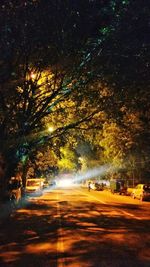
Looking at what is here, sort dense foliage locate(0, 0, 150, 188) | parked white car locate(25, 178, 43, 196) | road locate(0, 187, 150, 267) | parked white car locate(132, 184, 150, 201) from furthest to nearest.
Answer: parked white car locate(25, 178, 43, 196), parked white car locate(132, 184, 150, 201), dense foliage locate(0, 0, 150, 188), road locate(0, 187, 150, 267)

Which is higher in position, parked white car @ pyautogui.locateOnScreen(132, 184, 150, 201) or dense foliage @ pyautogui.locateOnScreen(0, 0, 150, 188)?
dense foliage @ pyautogui.locateOnScreen(0, 0, 150, 188)

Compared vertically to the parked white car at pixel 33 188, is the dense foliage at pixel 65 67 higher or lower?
higher

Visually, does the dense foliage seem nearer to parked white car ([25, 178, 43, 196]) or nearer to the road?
the road

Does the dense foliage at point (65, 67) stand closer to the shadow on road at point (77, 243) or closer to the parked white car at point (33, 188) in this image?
the shadow on road at point (77, 243)

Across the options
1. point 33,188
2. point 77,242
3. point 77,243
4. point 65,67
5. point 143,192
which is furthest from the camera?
point 33,188

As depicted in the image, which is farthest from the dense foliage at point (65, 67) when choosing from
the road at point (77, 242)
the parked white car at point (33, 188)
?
the parked white car at point (33, 188)

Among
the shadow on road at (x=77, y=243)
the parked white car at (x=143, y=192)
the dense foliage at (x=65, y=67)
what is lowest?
the shadow on road at (x=77, y=243)

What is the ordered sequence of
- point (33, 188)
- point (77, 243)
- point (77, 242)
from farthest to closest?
1. point (33, 188)
2. point (77, 242)
3. point (77, 243)

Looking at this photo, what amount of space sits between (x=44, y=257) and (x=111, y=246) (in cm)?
230

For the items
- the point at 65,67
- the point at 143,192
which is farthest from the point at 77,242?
the point at 143,192

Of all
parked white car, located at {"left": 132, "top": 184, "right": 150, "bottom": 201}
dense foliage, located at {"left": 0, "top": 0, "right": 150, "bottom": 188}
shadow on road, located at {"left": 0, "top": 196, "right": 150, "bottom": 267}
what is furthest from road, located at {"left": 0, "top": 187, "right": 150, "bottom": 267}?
parked white car, located at {"left": 132, "top": 184, "right": 150, "bottom": 201}

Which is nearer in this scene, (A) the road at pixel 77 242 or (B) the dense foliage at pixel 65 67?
(A) the road at pixel 77 242

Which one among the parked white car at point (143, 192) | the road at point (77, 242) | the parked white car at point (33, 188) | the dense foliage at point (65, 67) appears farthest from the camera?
the parked white car at point (33, 188)

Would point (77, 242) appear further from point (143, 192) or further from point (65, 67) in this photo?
point (143, 192)
